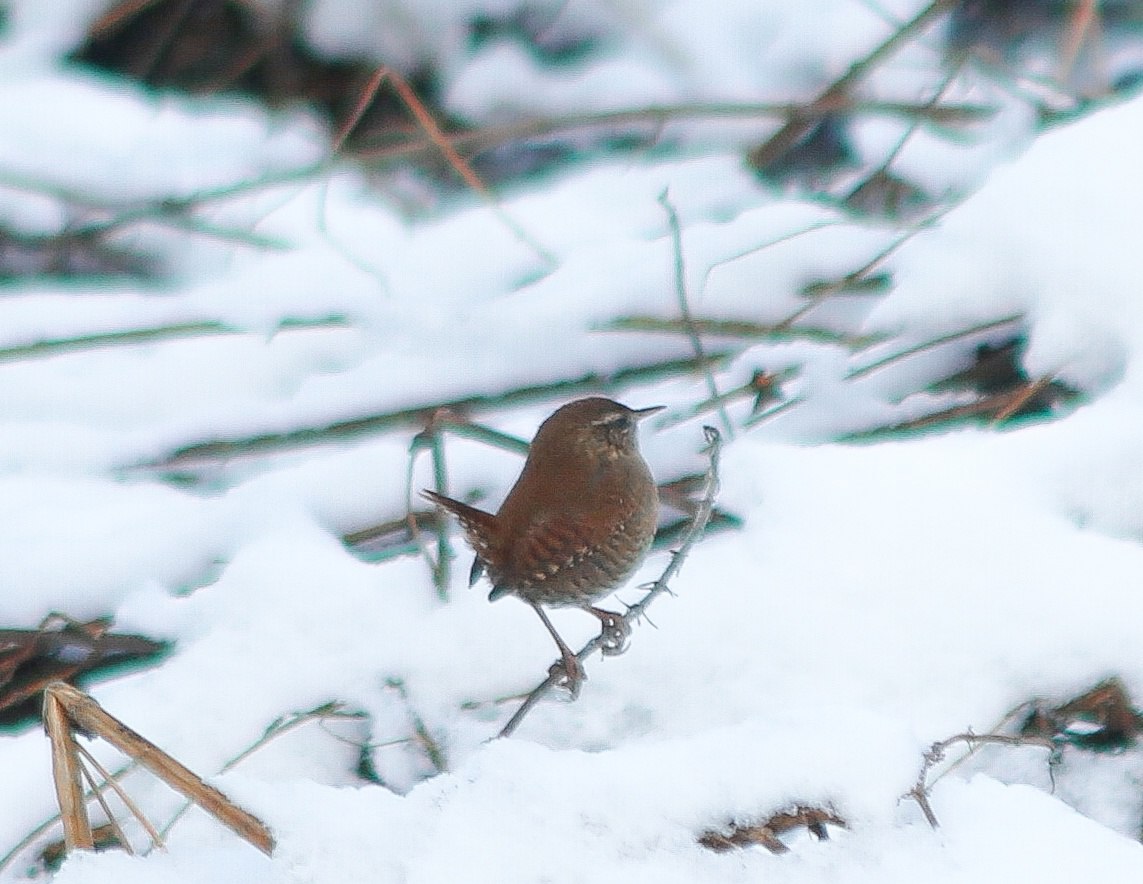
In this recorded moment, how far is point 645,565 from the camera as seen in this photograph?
8.47 ft

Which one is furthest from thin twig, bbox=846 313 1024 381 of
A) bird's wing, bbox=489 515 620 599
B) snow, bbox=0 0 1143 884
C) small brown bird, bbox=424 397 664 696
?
bird's wing, bbox=489 515 620 599

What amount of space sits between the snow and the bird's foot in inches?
3.7

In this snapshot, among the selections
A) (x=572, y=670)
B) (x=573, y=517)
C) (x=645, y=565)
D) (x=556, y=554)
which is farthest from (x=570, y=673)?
(x=645, y=565)

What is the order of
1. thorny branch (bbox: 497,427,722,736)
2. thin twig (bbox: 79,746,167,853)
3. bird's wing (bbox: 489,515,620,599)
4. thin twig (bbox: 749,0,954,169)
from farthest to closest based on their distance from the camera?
thin twig (bbox: 749,0,954,169) → bird's wing (bbox: 489,515,620,599) → thorny branch (bbox: 497,427,722,736) → thin twig (bbox: 79,746,167,853)

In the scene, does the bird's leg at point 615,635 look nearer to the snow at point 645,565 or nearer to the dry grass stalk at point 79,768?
the snow at point 645,565

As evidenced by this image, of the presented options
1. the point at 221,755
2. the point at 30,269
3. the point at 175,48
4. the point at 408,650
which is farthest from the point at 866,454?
the point at 175,48

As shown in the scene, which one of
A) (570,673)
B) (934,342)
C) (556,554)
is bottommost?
(570,673)

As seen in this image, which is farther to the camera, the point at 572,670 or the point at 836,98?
the point at 836,98

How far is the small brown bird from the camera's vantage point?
2236 mm

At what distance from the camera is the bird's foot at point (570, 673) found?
193 cm

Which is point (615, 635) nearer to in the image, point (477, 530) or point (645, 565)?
point (477, 530)

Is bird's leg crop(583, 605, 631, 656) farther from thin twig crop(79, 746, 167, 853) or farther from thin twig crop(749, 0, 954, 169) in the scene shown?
thin twig crop(749, 0, 954, 169)

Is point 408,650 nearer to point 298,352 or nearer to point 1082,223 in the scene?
point 298,352

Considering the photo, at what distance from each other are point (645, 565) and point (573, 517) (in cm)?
28
